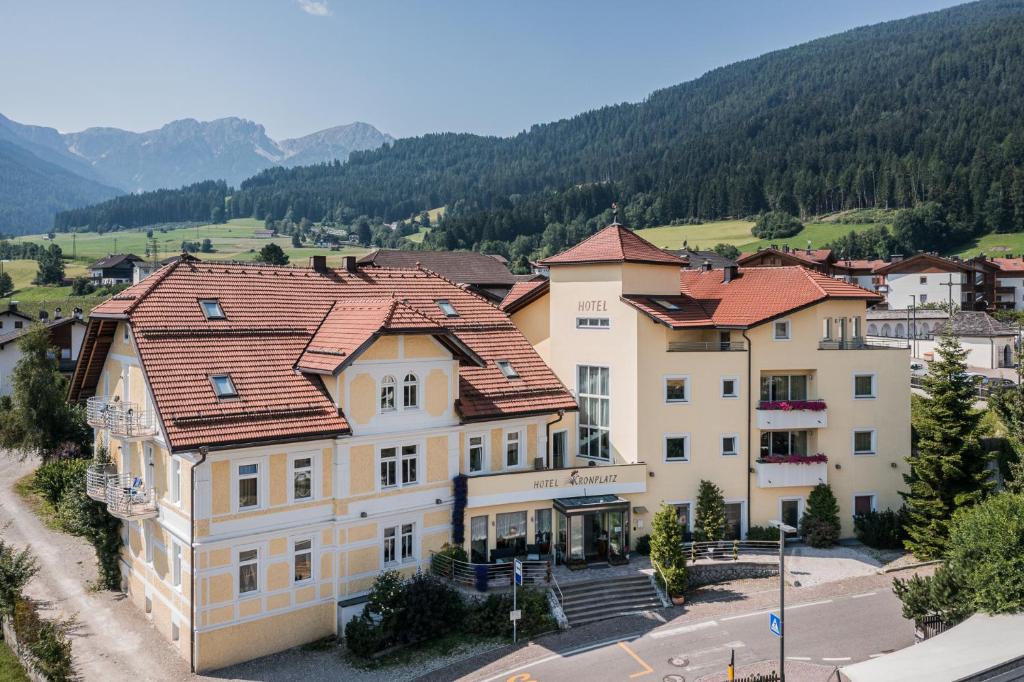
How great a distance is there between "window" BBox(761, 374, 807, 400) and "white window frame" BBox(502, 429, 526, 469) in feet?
36.9

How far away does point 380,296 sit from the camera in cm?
3403

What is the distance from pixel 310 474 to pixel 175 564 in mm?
5213

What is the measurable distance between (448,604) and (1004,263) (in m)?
111

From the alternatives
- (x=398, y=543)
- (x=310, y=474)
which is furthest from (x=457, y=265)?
(x=310, y=474)

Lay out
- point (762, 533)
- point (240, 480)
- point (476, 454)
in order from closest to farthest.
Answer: point (240, 480) → point (476, 454) → point (762, 533)

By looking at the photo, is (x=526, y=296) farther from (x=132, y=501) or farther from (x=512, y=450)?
(x=132, y=501)

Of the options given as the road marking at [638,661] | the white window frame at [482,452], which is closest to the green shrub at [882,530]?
the road marking at [638,661]

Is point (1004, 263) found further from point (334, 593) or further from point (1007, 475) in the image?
point (334, 593)

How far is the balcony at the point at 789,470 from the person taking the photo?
34.3 metres

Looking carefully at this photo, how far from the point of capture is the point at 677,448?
3400 centimetres

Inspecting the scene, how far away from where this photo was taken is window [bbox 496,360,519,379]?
109 feet

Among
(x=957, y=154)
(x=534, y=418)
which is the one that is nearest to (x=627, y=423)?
(x=534, y=418)

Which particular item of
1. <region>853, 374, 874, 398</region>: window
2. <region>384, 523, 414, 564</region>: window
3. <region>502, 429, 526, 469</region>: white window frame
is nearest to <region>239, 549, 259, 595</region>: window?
<region>384, 523, 414, 564</region>: window

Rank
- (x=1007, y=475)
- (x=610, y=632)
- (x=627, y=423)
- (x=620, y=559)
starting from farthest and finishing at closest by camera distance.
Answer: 1. (x=1007, y=475)
2. (x=627, y=423)
3. (x=620, y=559)
4. (x=610, y=632)
